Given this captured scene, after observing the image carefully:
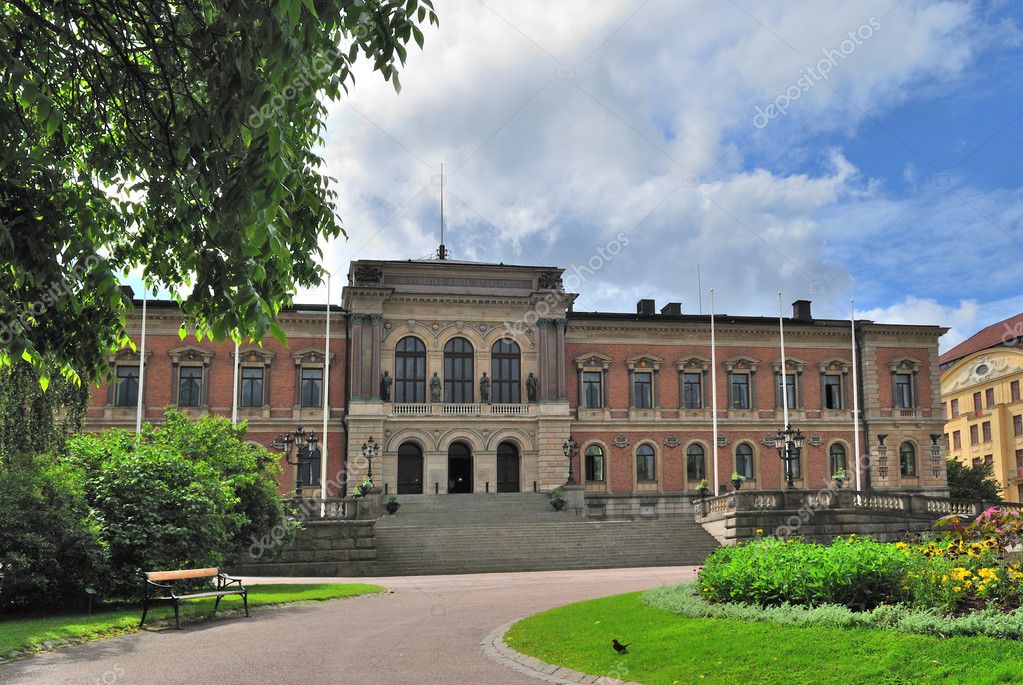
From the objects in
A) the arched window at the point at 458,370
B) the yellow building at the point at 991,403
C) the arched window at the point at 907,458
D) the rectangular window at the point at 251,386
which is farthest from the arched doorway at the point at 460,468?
the yellow building at the point at 991,403

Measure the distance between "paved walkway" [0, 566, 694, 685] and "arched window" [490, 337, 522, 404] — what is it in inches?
1124

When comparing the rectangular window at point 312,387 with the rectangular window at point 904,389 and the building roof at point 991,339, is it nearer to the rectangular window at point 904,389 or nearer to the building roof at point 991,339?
the rectangular window at point 904,389

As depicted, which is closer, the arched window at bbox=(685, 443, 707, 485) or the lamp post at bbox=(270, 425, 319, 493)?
the lamp post at bbox=(270, 425, 319, 493)

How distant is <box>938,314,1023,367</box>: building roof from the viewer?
71188 mm

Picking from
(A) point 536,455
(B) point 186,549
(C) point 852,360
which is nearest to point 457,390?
(A) point 536,455

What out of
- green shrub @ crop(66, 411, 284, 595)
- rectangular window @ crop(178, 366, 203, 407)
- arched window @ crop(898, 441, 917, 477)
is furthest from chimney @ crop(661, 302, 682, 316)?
green shrub @ crop(66, 411, 284, 595)

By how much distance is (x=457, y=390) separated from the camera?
161 ft

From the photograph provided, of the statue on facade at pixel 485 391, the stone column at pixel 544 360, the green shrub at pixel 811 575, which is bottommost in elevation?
the green shrub at pixel 811 575

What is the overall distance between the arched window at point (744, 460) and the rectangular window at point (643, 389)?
5553mm

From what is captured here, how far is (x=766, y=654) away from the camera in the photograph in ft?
33.7

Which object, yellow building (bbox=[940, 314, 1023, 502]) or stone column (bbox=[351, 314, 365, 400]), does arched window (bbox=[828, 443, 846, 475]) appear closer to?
yellow building (bbox=[940, 314, 1023, 502])

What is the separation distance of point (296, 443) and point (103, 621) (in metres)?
22.5

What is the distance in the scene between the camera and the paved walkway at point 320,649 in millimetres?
10930

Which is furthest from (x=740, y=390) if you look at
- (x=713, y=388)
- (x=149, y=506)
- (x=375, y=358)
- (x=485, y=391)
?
(x=149, y=506)
